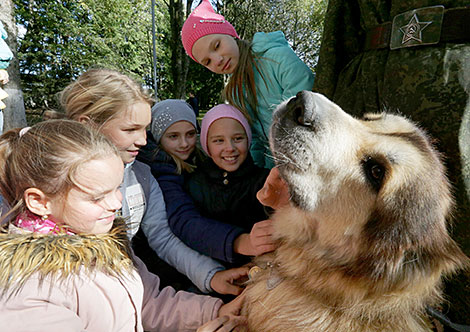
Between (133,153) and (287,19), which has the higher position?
(287,19)

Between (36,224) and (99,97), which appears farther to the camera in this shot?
(99,97)

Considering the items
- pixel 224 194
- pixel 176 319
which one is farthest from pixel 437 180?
pixel 176 319

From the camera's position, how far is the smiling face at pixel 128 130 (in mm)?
2240

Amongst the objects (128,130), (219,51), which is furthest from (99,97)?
(219,51)

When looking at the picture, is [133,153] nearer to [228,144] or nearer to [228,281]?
[228,144]

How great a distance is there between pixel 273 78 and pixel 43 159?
201cm

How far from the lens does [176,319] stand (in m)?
1.95

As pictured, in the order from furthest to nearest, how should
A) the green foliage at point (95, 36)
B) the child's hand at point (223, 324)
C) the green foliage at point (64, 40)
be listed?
1. the green foliage at point (64, 40)
2. the green foliage at point (95, 36)
3. the child's hand at point (223, 324)

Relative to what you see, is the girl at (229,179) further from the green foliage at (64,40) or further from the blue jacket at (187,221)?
the green foliage at (64,40)

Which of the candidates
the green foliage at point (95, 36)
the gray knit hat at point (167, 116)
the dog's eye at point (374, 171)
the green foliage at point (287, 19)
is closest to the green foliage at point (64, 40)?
the green foliage at point (95, 36)

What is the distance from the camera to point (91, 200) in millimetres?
1534

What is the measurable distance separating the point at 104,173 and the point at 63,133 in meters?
0.33

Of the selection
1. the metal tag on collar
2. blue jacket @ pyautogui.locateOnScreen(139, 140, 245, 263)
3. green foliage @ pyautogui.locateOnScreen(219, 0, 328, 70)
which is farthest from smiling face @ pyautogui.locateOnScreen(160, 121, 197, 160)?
green foliage @ pyautogui.locateOnScreen(219, 0, 328, 70)

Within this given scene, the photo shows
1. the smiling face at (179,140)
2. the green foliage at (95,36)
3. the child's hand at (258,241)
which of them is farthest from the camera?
the green foliage at (95,36)
